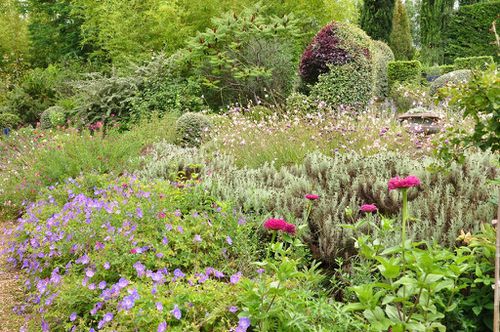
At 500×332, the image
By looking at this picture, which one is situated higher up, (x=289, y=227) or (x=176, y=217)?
(x=289, y=227)

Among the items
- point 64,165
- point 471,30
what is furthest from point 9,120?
point 471,30

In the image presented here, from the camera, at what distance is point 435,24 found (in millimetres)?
20875

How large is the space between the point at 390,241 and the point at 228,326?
1111 mm

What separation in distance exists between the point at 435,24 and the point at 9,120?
16032 millimetres

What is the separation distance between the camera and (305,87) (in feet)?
35.6

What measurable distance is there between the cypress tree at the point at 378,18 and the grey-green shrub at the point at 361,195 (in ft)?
47.7

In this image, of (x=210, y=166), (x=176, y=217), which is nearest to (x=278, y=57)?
(x=210, y=166)

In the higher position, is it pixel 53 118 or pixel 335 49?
pixel 335 49

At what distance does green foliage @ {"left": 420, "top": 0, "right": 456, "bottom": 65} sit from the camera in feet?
68.4

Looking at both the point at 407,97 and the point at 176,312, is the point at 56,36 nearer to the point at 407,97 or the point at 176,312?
the point at 407,97

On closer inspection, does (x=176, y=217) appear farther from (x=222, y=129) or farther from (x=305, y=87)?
(x=305, y=87)

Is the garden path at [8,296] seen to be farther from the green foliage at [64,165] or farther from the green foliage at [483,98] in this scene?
the green foliage at [483,98]

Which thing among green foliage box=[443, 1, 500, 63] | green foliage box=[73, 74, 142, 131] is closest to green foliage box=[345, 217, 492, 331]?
green foliage box=[73, 74, 142, 131]

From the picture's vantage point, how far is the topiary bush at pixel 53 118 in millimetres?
12664
